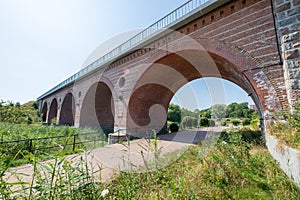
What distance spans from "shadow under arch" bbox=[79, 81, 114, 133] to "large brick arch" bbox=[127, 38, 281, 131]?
16.7 ft

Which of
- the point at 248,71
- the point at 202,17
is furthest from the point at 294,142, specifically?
the point at 202,17

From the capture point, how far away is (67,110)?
67.6 feet

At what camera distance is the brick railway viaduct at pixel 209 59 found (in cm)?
415

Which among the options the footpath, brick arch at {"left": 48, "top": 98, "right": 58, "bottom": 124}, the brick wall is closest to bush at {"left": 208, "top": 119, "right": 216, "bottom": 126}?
the footpath

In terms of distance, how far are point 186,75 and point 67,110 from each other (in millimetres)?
17392

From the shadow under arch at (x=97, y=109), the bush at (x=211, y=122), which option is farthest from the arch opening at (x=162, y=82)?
the bush at (x=211, y=122)

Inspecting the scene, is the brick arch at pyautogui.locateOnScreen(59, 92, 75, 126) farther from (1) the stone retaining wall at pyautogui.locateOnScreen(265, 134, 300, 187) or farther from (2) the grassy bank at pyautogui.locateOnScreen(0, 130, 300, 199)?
(1) the stone retaining wall at pyautogui.locateOnScreen(265, 134, 300, 187)

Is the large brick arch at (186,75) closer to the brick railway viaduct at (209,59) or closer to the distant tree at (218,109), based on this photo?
the brick railway viaduct at (209,59)

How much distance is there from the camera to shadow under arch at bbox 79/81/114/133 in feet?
47.1

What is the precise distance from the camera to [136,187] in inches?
93.1

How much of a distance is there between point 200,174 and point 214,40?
15.8ft

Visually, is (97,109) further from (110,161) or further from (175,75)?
(110,161)

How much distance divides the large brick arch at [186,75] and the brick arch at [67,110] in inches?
490

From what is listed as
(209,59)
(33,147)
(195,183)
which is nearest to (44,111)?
(33,147)
